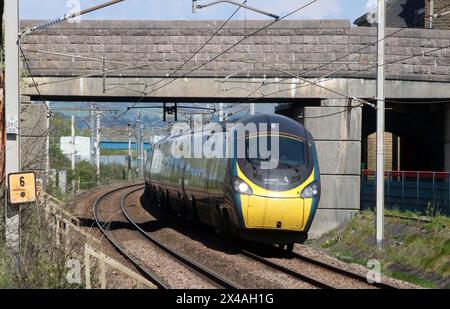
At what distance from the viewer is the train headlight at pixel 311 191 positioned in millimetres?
17297

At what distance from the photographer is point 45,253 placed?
11695mm

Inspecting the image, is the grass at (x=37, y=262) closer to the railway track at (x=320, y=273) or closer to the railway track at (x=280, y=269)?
the railway track at (x=280, y=269)

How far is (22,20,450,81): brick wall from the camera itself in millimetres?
23344

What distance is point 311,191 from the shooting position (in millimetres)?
17406

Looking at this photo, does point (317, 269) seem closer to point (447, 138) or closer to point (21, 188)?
point (21, 188)

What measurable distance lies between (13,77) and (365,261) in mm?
Result: 9746

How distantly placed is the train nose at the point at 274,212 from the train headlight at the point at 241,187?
13cm

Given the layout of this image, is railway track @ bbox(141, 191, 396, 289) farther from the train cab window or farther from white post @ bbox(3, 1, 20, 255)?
white post @ bbox(3, 1, 20, 255)

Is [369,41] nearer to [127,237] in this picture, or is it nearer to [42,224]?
[127,237]

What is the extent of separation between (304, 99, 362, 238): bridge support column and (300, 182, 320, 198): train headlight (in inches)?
229

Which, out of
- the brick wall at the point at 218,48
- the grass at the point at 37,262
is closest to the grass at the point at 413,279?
the grass at the point at 37,262

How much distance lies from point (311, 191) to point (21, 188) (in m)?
7.26

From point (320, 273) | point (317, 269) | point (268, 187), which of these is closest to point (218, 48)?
point (268, 187)
